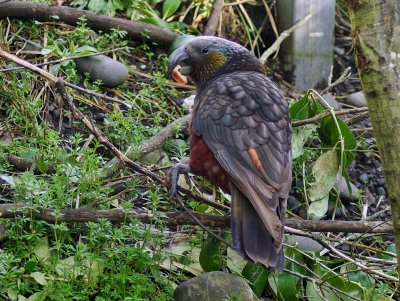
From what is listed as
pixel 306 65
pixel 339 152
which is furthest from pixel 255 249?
pixel 306 65

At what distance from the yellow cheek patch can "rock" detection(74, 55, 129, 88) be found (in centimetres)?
108

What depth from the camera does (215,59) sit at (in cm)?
409

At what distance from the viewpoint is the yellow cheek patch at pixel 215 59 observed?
4.09m

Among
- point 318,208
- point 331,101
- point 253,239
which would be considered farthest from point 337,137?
point 253,239

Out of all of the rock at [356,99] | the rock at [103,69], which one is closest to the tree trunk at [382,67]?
the rock at [103,69]

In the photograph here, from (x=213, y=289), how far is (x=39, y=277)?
731mm

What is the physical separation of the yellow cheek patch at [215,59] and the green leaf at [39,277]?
131 centimetres

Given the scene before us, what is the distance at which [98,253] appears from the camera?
3643 millimetres

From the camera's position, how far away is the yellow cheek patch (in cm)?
409

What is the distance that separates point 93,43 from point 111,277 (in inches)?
82.3

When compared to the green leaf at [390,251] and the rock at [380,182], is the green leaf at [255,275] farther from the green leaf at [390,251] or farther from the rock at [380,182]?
the rock at [380,182]

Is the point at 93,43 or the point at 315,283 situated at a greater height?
the point at 93,43

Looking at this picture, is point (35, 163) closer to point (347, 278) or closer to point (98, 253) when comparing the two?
point (98, 253)

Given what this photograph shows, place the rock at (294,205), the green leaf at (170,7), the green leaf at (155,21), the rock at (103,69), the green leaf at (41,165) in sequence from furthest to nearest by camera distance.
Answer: the green leaf at (170,7) < the green leaf at (155,21) < the rock at (103,69) < the rock at (294,205) < the green leaf at (41,165)
